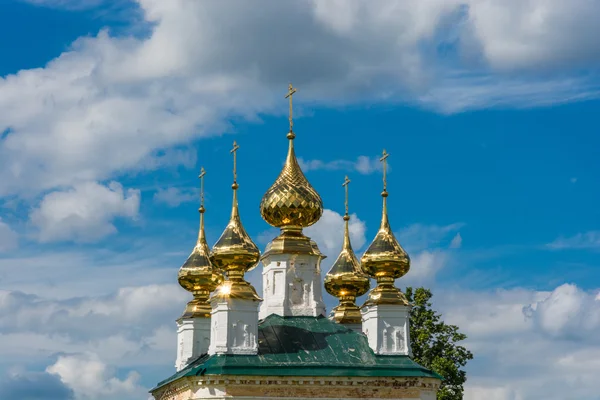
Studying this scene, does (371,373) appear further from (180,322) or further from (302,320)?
(180,322)

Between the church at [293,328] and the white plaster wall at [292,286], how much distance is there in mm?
28

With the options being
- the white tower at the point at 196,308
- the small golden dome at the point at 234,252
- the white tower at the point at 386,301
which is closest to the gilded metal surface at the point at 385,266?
the white tower at the point at 386,301

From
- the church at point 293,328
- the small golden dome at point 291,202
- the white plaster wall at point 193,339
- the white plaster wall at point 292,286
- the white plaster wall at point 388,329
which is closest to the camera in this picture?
the church at point 293,328

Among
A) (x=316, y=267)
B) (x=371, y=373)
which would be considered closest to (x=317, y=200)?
(x=316, y=267)

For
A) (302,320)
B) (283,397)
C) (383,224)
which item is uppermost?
(383,224)

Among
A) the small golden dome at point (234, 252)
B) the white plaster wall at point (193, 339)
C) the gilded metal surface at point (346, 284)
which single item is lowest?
the white plaster wall at point (193, 339)

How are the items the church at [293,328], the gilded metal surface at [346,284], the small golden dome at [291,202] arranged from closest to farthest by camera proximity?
the church at [293,328]
the small golden dome at [291,202]
the gilded metal surface at [346,284]

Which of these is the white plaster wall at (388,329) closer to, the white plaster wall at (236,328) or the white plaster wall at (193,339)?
the white plaster wall at (236,328)

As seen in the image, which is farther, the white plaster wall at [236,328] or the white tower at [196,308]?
the white tower at [196,308]

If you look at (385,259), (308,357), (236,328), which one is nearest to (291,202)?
(385,259)

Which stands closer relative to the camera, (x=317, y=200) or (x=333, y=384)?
(x=333, y=384)

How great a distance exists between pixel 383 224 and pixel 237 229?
4.17 m

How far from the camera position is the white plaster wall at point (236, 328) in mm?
41844

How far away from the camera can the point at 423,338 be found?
54812mm
